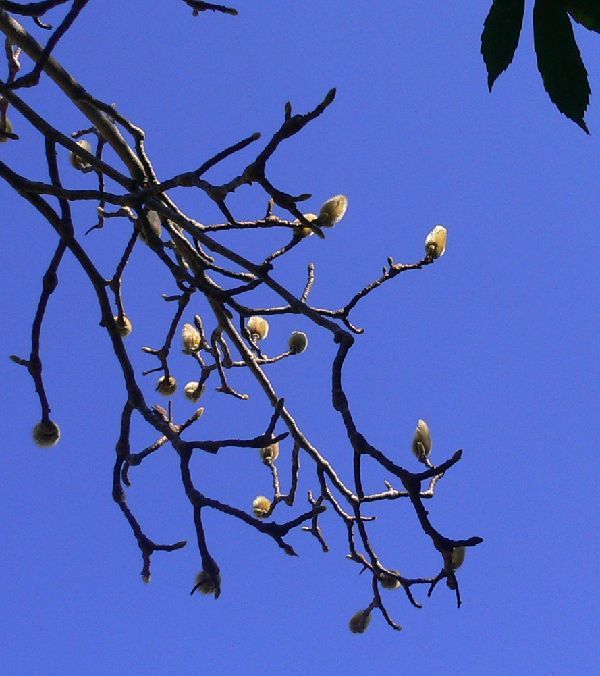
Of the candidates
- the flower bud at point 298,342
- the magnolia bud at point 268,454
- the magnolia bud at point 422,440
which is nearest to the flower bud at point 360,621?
the magnolia bud at point 422,440

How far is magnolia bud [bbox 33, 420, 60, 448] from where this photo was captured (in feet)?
7.80

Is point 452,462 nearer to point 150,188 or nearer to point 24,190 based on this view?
point 150,188

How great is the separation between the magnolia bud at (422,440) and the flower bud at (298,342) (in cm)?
61

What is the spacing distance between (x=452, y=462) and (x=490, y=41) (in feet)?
2.31

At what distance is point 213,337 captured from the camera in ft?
8.78

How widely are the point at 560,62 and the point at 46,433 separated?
157cm

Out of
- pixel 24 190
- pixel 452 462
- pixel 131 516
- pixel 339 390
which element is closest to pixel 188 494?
pixel 131 516

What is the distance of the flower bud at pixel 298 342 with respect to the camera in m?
2.97

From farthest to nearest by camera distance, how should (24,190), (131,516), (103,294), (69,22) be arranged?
(103,294)
(24,190)
(131,516)
(69,22)

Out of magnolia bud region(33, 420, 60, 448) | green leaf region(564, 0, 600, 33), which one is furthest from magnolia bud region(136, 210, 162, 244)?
green leaf region(564, 0, 600, 33)

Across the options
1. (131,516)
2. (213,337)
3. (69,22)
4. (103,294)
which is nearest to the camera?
(69,22)

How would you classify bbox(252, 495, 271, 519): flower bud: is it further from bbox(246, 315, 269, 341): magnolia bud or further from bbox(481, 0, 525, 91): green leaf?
bbox(481, 0, 525, 91): green leaf

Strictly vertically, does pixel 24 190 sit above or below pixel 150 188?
above

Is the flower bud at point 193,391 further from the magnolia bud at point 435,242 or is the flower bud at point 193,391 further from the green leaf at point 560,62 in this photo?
the green leaf at point 560,62
